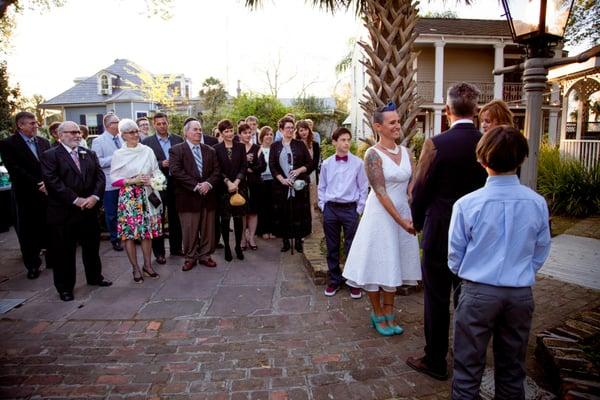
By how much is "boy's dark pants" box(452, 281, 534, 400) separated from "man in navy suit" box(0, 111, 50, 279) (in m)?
5.58

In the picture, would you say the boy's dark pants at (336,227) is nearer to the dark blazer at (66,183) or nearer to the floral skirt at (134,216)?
the floral skirt at (134,216)

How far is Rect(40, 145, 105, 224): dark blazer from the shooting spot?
472cm

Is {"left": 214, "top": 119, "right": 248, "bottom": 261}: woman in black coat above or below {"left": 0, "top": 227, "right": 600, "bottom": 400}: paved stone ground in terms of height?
above

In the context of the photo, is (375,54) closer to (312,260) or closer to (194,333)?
(312,260)

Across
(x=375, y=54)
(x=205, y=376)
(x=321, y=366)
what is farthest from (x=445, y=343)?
(x=375, y=54)

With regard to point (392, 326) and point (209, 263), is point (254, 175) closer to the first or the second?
point (209, 263)

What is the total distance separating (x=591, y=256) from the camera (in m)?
A: 5.86

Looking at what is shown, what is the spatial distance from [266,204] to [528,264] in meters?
5.58

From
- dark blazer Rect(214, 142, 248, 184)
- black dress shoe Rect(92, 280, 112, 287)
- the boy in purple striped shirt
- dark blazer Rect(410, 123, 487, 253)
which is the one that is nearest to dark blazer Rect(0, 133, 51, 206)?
black dress shoe Rect(92, 280, 112, 287)

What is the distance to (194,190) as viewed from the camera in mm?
5594

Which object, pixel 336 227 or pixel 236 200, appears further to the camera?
pixel 236 200

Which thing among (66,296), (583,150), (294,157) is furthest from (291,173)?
(583,150)

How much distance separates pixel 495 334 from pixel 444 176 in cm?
107

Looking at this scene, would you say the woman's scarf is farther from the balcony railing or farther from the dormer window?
the dormer window
